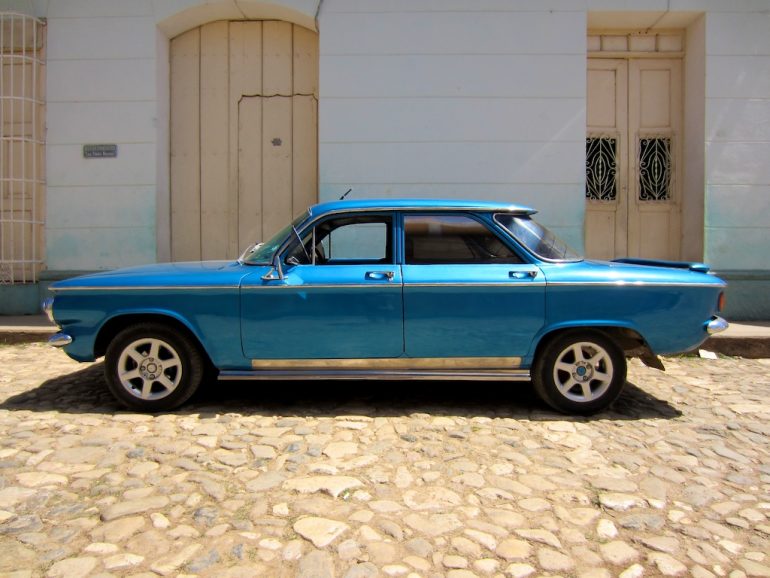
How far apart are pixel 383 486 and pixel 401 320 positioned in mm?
1314

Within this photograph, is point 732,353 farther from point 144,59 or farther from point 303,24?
point 144,59

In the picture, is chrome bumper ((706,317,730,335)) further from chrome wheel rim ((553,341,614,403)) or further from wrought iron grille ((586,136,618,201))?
wrought iron grille ((586,136,618,201))

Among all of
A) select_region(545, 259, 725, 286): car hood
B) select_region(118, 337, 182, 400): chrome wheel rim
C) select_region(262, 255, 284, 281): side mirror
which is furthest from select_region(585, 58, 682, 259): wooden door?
select_region(118, 337, 182, 400): chrome wheel rim

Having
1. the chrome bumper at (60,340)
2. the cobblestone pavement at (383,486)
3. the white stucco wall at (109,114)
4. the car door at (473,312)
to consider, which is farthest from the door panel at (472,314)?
the white stucco wall at (109,114)

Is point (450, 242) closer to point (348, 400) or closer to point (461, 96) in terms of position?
point (348, 400)

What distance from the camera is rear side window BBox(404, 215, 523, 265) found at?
13.5ft

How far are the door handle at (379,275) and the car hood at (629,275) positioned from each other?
3.56 ft

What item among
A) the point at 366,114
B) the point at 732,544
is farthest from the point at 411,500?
the point at 366,114

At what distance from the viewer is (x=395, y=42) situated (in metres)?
7.41

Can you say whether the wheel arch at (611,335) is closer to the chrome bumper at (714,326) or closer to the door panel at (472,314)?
the door panel at (472,314)

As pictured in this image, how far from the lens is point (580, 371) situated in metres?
4.04

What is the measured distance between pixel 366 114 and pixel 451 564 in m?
6.17

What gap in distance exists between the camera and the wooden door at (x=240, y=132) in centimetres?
803

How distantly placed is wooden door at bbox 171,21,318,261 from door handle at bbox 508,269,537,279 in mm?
4600
